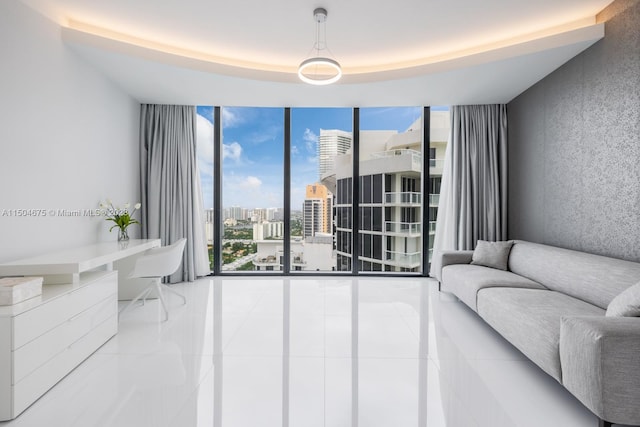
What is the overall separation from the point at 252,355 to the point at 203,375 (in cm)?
38

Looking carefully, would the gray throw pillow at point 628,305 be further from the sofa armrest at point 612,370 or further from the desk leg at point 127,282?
the desk leg at point 127,282

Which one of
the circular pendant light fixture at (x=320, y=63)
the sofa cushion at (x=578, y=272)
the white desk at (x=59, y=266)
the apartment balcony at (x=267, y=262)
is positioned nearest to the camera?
the white desk at (x=59, y=266)

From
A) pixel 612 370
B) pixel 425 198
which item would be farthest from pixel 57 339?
pixel 425 198

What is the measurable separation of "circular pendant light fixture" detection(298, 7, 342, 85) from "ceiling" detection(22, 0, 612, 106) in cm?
7

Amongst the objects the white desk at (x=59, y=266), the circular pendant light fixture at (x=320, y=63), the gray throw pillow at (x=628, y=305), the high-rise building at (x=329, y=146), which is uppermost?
the circular pendant light fixture at (x=320, y=63)

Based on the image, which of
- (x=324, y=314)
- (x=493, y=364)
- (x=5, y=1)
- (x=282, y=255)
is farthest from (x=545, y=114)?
(x=5, y=1)

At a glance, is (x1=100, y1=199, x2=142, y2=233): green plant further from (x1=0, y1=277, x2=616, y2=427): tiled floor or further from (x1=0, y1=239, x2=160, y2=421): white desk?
(x1=0, y1=277, x2=616, y2=427): tiled floor

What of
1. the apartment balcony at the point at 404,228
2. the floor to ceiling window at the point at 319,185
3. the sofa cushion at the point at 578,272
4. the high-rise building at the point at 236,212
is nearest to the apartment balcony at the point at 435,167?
the apartment balcony at the point at 404,228

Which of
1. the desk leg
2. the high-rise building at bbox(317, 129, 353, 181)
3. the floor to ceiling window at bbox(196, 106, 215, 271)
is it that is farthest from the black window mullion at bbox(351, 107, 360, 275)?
the desk leg

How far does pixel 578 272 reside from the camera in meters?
2.58

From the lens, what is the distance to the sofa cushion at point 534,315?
185 cm

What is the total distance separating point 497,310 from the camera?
2.47 metres

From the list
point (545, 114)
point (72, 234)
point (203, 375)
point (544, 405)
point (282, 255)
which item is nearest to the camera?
point (544, 405)

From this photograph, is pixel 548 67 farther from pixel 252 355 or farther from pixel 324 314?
pixel 252 355
